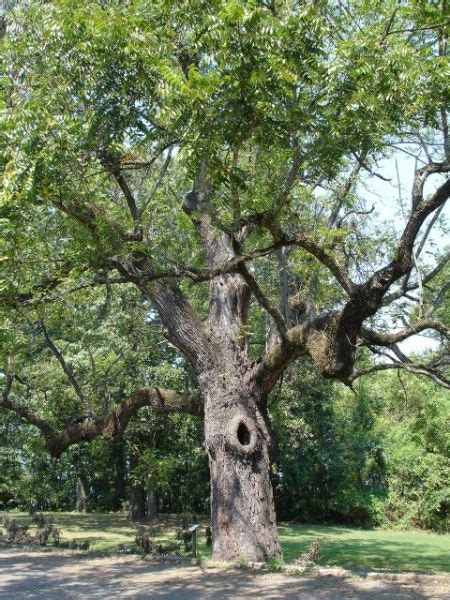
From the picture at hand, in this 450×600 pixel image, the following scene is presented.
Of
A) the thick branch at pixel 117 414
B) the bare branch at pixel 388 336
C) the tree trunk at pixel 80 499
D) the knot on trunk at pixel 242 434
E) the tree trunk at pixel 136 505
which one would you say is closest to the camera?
the bare branch at pixel 388 336

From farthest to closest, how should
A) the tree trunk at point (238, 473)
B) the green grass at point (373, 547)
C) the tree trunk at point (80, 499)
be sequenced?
the tree trunk at point (80, 499) → the green grass at point (373, 547) → the tree trunk at point (238, 473)

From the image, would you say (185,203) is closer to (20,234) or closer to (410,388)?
(20,234)

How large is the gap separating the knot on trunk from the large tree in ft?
0.07

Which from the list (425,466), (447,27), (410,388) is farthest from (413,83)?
(425,466)

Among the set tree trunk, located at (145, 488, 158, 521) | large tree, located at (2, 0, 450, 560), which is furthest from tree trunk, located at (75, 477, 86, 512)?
large tree, located at (2, 0, 450, 560)

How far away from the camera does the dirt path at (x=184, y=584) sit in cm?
739

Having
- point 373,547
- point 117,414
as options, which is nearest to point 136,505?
point 373,547

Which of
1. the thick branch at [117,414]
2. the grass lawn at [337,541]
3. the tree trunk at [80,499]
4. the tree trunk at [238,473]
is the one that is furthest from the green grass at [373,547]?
the tree trunk at [80,499]

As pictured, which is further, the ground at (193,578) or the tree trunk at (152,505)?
the tree trunk at (152,505)

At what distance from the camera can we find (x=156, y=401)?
42.0 ft

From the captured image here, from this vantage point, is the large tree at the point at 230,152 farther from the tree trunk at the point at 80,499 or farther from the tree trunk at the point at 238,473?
the tree trunk at the point at 80,499

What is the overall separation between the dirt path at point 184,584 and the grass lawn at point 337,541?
2.51 metres

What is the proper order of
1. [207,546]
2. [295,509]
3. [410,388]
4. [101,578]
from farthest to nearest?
[295,509], [410,388], [207,546], [101,578]

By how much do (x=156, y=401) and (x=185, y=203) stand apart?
12.9 feet
